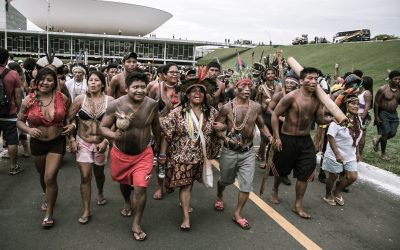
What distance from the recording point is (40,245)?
3.59 meters

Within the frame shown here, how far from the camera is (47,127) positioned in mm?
4113

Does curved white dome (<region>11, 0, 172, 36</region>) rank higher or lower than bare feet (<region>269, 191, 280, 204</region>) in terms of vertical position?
higher

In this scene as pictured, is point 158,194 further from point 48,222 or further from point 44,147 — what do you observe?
point 44,147

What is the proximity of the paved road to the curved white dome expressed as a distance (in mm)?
68201

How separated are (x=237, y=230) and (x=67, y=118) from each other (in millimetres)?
2506

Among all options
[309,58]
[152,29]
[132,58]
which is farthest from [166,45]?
[132,58]

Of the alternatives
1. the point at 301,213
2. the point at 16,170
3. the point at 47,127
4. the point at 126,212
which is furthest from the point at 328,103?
the point at 16,170

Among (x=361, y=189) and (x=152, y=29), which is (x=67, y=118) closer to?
(x=361, y=189)

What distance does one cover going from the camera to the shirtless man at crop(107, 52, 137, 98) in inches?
233

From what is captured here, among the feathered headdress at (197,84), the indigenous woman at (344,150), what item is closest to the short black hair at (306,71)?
the indigenous woman at (344,150)

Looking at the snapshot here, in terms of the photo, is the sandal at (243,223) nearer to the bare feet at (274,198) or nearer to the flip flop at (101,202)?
the bare feet at (274,198)

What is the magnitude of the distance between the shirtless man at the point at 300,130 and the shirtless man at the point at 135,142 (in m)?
1.77

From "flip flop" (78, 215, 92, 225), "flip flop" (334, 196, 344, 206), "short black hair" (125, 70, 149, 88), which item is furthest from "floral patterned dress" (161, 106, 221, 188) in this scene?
"flip flop" (334, 196, 344, 206)

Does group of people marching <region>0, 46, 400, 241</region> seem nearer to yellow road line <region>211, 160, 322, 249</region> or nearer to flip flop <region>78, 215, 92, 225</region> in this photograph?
flip flop <region>78, 215, 92, 225</region>
